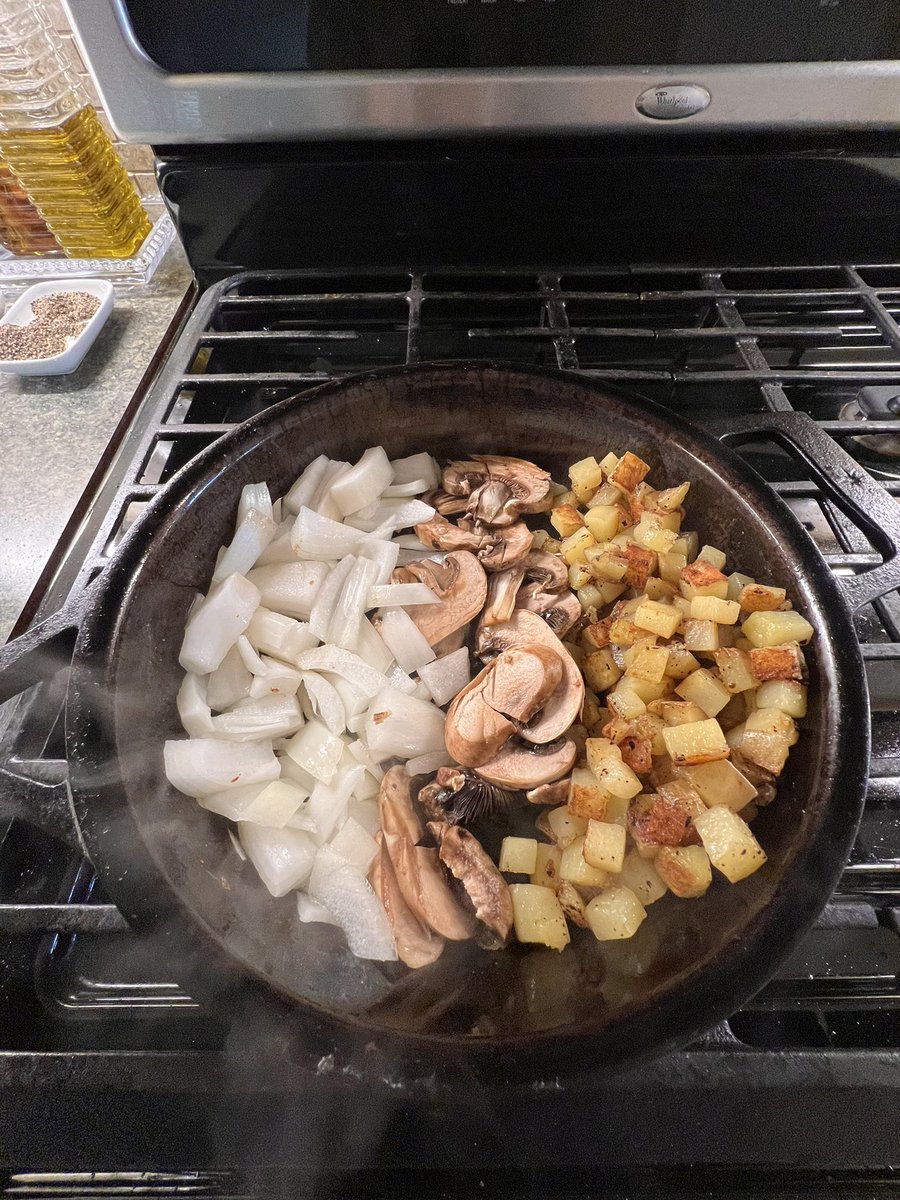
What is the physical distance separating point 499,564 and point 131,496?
701mm

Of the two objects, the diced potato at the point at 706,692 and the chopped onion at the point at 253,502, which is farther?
the chopped onion at the point at 253,502

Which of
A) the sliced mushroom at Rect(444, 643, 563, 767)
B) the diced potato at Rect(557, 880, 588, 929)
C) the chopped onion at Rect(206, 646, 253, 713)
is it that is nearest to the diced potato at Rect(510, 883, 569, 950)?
the diced potato at Rect(557, 880, 588, 929)

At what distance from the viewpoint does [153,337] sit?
1919 millimetres

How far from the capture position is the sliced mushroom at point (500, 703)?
104cm

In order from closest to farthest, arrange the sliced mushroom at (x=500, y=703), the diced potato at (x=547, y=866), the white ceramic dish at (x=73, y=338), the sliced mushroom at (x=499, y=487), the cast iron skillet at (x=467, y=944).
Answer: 1. the cast iron skillet at (x=467, y=944)
2. the diced potato at (x=547, y=866)
3. the sliced mushroom at (x=500, y=703)
4. the sliced mushroom at (x=499, y=487)
5. the white ceramic dish at (x=73, y=338)

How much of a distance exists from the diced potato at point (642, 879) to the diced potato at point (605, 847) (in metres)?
0.02

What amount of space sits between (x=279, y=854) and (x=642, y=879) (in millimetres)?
520

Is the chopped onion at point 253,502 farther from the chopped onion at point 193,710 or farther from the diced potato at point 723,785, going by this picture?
the diced potato at point 723,785

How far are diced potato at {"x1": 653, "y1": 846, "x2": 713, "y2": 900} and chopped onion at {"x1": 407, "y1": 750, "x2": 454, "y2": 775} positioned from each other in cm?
37

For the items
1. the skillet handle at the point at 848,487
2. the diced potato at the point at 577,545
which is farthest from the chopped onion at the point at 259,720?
the skillet handle at the point at 848,487

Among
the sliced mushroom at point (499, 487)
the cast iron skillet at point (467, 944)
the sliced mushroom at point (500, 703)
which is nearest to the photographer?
the cast iron skillet at point (467, 944)

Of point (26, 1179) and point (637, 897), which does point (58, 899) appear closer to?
point (26, 1179)

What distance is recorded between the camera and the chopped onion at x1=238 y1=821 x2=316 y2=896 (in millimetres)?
922

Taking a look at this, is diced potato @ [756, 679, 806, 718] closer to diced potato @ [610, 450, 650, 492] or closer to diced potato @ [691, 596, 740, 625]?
diced potato @ [691, 596, 740, 625]
